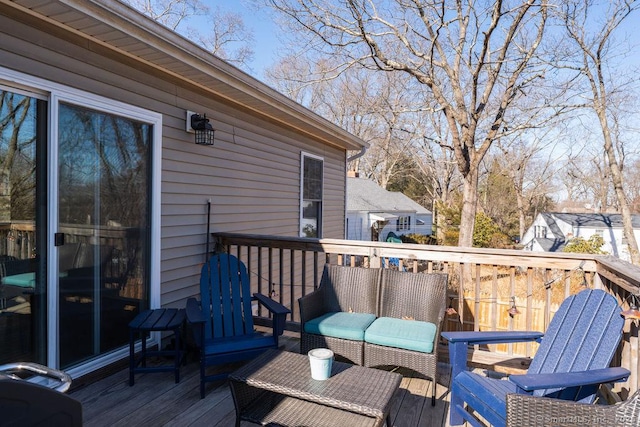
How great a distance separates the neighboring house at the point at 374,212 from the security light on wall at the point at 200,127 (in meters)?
13.0

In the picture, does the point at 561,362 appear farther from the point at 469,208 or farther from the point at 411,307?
the point at 469,208

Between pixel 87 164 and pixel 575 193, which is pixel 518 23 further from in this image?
pixel 575 193

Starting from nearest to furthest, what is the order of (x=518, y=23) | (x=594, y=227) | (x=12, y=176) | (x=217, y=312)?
1. (x=12, y=176)
2. (x=217, y=312)
3. (x=518, y=23)
4. (x=594, y=227)

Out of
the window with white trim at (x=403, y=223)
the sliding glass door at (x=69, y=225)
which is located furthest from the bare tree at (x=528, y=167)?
the sliding glass door at (x=69, y=225)

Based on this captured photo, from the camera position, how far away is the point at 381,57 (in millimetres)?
9602

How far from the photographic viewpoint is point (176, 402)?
2764 millimetres

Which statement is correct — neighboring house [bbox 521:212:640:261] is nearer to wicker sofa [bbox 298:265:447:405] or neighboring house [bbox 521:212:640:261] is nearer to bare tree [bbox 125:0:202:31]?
bare tree [bbox 125:0:202:31]

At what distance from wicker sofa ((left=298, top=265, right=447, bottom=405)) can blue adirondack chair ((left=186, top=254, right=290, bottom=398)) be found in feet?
1.08

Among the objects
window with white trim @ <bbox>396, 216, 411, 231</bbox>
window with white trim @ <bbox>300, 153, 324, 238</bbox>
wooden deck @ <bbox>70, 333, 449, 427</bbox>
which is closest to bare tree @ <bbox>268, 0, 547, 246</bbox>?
window with white trim @ <bbox>300, 153, 324, 238</bbox>

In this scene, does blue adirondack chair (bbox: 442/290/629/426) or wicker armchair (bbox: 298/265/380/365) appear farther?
wicker armchair (bbox: 298/265/380/365)

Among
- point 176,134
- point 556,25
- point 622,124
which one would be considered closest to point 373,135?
point 622,124

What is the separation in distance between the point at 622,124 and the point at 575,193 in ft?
48.0

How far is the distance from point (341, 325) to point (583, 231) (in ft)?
74.7

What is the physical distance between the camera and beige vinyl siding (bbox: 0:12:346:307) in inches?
110
